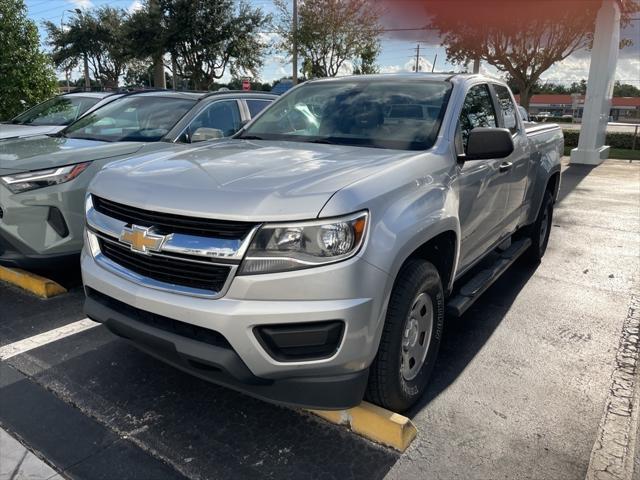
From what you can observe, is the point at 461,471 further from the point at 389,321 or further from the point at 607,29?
the point at 607,29

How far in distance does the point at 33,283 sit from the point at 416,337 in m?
3.48

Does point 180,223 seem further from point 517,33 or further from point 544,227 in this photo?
point 517,33

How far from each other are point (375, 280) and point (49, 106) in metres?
8.18

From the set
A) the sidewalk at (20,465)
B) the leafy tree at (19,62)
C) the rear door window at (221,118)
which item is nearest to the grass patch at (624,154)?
the rear door window at (221,118)

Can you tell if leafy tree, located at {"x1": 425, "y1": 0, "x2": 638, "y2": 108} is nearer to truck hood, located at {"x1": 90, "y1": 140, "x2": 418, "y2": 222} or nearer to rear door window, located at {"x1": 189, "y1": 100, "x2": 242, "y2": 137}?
rear door window, located at {"x1": 189, "y1": 100, "x2": 242, "y2": 137}

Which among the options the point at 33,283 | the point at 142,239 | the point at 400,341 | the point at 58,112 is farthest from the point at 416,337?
the point at 58,112

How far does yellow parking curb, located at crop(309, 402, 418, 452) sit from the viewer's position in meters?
2.64

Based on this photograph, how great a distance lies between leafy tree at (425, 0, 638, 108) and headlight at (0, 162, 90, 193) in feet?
62.1

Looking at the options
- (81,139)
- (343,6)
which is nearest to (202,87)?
(343,6)

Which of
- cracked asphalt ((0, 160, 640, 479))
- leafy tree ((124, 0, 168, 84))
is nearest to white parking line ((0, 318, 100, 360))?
cracked asphalt ((0, 160, 640, 479))

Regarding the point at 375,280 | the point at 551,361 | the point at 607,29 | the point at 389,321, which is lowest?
the point at 551,361

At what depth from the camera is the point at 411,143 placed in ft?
10.6

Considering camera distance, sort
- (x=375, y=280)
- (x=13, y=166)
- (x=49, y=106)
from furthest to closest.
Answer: (x=49, y=106), (x=13, y=166), (x=375, y=280)

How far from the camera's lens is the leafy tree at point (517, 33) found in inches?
778
